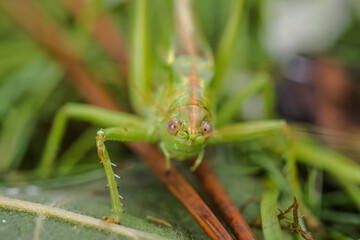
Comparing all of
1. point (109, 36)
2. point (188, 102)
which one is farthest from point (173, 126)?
point (109, 36)

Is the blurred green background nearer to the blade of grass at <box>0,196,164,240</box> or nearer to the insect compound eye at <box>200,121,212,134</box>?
the blade of grass at <box>0,196,164,240</box>

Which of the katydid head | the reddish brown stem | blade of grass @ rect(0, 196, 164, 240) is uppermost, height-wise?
the katydid head

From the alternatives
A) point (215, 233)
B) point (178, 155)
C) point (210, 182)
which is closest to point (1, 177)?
point (178, 155)

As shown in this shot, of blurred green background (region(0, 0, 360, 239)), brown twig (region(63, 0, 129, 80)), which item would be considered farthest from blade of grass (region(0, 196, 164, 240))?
brown twig (region(63, 0, 129, 80))

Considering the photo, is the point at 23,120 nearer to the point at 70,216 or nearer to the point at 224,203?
the point at 70,216

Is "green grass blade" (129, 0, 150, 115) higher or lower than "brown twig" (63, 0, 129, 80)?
lower

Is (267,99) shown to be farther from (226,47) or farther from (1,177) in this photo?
(1,177)

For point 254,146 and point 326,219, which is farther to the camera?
point 254,146

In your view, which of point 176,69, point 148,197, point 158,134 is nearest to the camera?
point 148,197
